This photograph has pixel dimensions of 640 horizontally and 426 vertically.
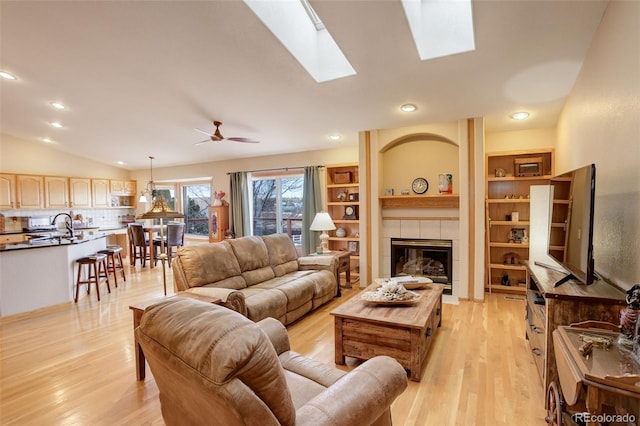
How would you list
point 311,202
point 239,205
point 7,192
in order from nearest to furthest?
1. point 311,202
2. point 7,192
3. point 239,205

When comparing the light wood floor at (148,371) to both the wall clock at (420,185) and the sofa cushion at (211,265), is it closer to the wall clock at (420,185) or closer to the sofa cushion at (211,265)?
the sofa cushion at (211,265)

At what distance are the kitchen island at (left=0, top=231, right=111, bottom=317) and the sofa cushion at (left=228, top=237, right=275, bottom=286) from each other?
2.51m

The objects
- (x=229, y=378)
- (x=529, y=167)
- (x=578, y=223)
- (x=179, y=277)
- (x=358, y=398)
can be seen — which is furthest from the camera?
(x=529, y=167)

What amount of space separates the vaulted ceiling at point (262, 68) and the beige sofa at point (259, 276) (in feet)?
6.25

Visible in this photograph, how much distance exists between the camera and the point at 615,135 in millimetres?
2014

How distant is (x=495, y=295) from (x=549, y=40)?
3.32m

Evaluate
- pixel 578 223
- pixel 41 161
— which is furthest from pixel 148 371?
pixel 41 161

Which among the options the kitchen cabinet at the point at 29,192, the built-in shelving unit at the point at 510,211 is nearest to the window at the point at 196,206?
the kitchen cabinet at the point at 29,192

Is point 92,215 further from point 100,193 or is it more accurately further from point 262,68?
point 262,68

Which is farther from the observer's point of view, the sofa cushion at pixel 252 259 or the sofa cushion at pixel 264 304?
the sofa cushion at pixel 252 259

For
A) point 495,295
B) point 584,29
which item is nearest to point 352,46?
point 584,29

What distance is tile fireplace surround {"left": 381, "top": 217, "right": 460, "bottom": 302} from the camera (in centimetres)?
447

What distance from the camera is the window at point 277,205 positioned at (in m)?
6.48

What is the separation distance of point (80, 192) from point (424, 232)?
26.2 ft
